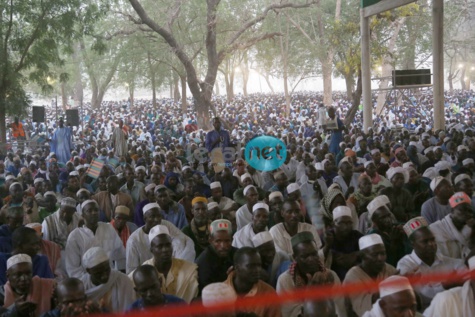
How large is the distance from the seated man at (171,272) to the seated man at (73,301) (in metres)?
1.02

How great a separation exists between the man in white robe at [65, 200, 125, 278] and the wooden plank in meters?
12.2

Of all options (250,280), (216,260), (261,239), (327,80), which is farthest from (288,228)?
(327,80)

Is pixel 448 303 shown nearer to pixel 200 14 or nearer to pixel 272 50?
pixel 200 14

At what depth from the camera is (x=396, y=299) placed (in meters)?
3.45

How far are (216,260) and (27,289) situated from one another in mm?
1512

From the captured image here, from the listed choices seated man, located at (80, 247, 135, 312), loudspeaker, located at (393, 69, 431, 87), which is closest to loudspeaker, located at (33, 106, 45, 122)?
loudspeaker, located at (393, 69, 431, 87)

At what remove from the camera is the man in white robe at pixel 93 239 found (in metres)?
5.94

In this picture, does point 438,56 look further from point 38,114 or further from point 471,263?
point 471,263

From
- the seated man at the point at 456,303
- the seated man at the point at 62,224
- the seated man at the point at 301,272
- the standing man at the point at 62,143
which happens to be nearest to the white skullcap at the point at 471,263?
the seated man at the point at 456,303

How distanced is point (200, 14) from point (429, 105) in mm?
16665

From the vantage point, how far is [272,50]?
37.8m

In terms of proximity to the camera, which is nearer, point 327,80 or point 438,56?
point 438,56

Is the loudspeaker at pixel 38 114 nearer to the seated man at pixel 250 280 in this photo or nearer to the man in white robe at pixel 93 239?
the man in white robe at pixel 93 239

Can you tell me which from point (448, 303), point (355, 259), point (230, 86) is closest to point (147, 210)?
point (355, 259)
